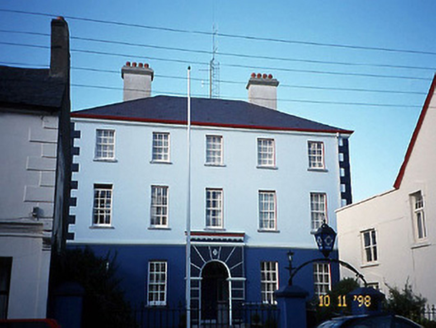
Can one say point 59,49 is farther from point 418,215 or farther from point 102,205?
point 418,215

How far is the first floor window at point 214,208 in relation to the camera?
2820 cm

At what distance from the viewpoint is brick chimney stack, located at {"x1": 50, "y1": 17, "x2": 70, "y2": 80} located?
16406 mm

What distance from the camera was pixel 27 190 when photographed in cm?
1392

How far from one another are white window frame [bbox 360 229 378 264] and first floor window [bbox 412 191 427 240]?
2.83m

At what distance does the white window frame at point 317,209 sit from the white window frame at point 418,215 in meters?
8.92

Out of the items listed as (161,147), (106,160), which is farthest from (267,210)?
(106,160)

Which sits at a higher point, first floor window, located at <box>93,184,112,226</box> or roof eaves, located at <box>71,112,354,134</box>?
roof eaves, located at <box>71,112,354,134</box>

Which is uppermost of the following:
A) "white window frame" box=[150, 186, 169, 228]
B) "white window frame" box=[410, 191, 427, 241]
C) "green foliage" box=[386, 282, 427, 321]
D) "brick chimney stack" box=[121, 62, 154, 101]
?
"brick chimney stack" box=[121, 62, 154, 101]

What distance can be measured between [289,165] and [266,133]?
2.18 metres

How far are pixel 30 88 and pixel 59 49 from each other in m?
2.09

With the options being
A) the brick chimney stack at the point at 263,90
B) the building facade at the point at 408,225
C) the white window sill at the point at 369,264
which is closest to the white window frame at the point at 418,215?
the building facade at the point at 408,225

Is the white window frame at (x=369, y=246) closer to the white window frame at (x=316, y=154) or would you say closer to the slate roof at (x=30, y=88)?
the white window frame at (x=316, y=154)

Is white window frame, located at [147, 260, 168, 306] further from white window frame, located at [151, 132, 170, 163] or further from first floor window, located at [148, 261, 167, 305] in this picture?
white window frame, located at [151, 132, 170, 163]

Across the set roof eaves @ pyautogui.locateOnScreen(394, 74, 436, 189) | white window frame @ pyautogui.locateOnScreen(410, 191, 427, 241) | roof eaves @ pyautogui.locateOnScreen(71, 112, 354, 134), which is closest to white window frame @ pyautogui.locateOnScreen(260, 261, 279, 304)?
roof eaves @ pyautogui.locateOnScreen(71, 112, 354, 134)
